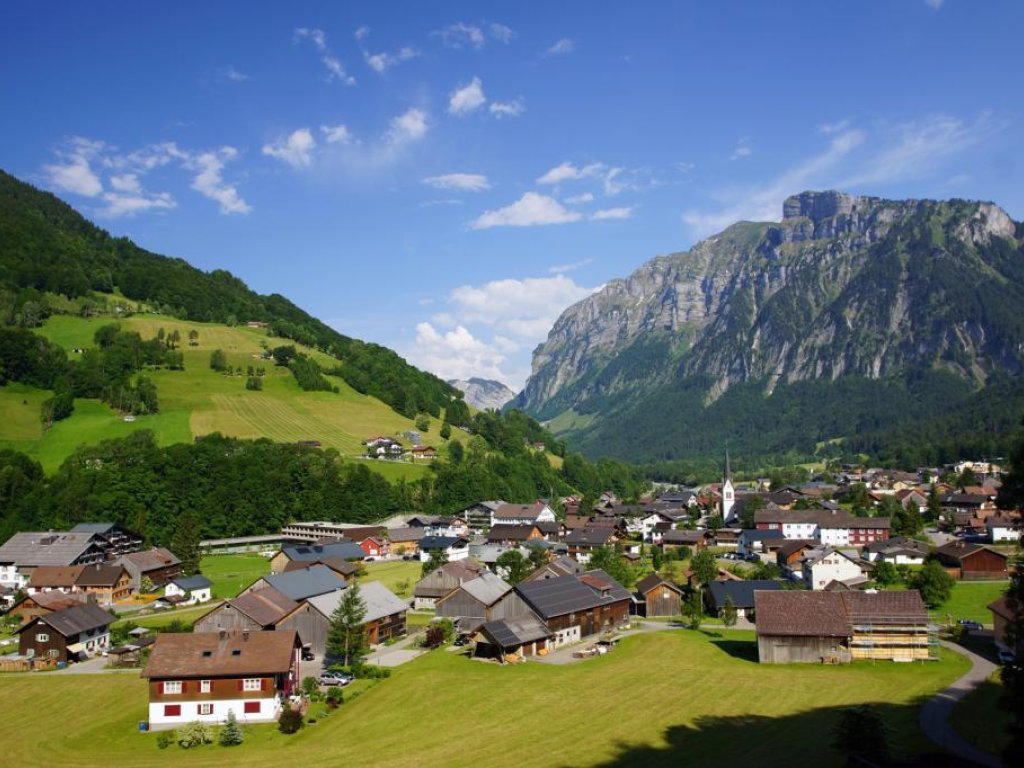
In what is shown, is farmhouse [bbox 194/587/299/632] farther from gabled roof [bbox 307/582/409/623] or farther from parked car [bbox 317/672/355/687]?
parked car [bbox 317/672/355/687]

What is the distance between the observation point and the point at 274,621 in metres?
53.7

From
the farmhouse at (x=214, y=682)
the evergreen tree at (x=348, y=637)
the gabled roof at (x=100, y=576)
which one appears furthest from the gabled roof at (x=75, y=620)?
the gabled roof at (x=100, y=576)

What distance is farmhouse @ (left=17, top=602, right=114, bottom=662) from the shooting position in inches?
2037

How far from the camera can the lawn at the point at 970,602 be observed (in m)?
57.6

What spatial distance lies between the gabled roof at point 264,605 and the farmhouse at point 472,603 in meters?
11.8

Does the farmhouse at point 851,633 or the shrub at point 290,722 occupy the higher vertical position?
the farmhouse at point 851,633

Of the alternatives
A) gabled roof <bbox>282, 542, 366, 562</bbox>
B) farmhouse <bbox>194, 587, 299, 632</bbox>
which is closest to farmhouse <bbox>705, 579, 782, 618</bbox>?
farmhouse <bbox>194, 587, 299, 632</bbox>

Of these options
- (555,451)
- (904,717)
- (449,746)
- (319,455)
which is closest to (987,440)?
(555,451)

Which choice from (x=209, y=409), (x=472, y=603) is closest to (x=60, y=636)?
(x=472, y=603)

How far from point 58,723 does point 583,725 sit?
82.8ft

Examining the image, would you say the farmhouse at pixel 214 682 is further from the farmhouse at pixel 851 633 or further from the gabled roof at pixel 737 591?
the gabled roof at pixel 737 591

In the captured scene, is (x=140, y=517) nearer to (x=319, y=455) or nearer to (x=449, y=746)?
(x=319, y=455)

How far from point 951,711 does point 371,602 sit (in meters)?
36.9

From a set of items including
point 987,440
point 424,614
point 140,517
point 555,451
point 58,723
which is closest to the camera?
point 58,723
